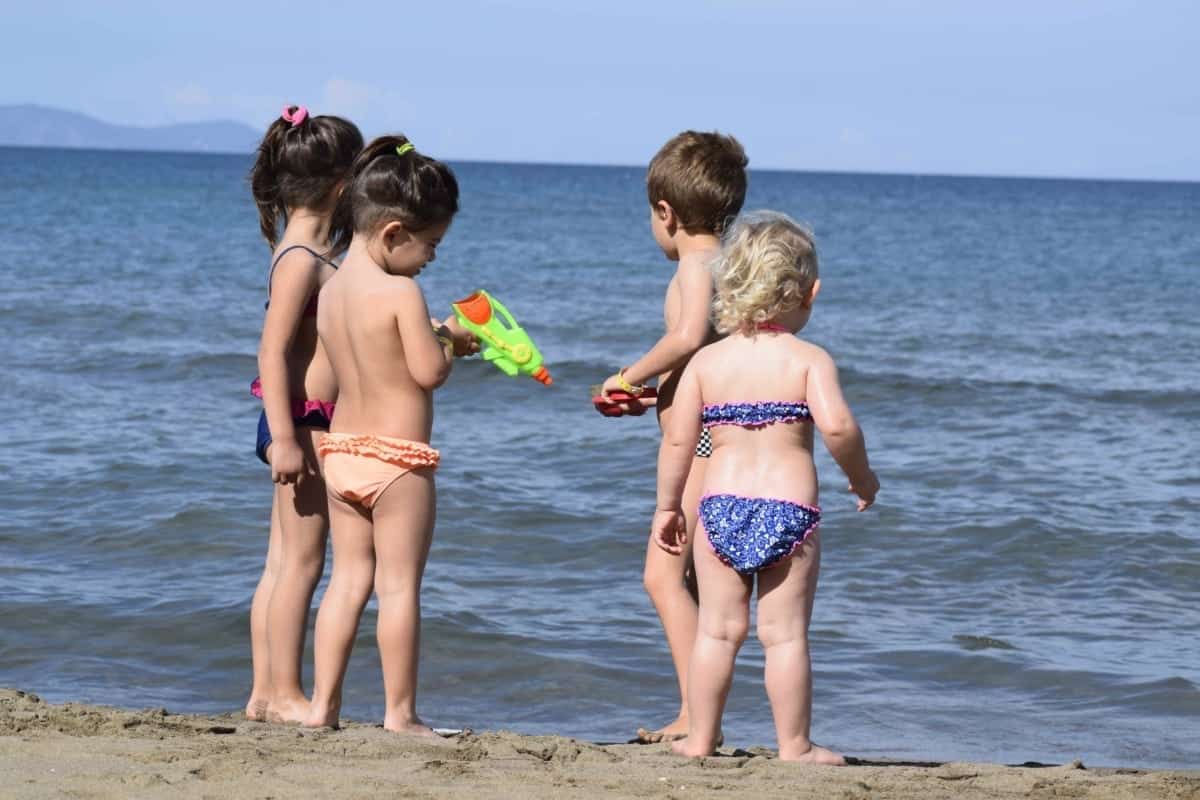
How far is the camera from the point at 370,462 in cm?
379

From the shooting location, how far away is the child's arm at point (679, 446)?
371cm

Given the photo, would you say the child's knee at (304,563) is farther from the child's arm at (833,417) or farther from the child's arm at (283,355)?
the child's arm at (833,417)

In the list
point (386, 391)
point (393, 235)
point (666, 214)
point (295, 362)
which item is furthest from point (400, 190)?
point (666, 214)

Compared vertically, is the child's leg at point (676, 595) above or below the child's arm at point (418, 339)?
below

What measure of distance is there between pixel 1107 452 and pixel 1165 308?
41.2ft

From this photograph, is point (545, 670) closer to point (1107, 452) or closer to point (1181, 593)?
point (1181, 593)

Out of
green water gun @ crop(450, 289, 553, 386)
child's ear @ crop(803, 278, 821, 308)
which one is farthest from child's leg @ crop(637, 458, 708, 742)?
child's ear @ crop(803, 278, 821, 308)

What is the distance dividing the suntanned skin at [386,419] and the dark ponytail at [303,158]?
1.01ft

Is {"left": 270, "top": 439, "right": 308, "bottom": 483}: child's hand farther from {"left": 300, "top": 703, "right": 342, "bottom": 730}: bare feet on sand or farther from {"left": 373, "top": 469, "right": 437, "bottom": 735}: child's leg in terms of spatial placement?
{"left": 300, "top": 703, "right": 342, "bottom": 730}: bare feet on sand

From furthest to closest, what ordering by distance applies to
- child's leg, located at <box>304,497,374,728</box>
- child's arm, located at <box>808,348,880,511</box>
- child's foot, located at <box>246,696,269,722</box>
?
child's foot, located at <box>246,696,269,722</box> < child's leg, located at <box>304,497,374,728</box> < child's arm, located at <box>808,348,880,511</box>

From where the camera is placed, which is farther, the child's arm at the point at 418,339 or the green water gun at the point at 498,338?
the green water gun at the point at 498,338

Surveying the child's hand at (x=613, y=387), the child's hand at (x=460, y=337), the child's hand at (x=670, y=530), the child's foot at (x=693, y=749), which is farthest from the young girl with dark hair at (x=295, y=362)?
the child's foot at (x=693, y=749)

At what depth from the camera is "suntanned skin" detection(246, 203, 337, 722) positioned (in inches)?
156

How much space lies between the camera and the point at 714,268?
3.79m
